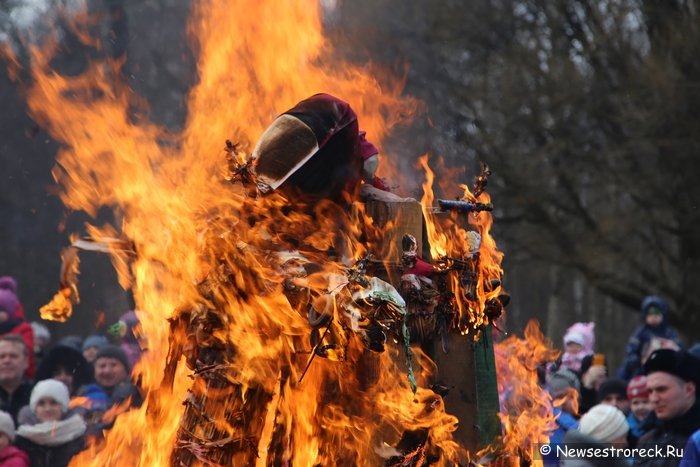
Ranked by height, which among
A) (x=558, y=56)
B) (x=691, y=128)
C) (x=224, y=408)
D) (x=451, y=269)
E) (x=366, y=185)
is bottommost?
(x=224, y=408)

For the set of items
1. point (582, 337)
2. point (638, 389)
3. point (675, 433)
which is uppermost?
point (582, 337)

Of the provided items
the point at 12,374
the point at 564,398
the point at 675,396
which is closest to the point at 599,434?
the point at 564,398

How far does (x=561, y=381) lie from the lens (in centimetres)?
836

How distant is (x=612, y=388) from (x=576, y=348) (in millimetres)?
1547

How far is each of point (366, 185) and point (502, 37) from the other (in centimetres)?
1405

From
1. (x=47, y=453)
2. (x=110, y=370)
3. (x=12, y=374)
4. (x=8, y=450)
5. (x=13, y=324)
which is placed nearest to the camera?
(x=8, y=450)

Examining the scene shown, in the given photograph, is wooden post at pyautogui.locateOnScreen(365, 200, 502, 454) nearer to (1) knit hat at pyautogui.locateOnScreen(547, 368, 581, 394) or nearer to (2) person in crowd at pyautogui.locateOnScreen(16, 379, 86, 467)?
(1) knit hat at pyautogui.locateOnScreen(547, 368, 581, 394)

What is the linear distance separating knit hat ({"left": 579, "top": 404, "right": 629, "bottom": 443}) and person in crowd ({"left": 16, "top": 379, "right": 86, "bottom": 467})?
138 inches

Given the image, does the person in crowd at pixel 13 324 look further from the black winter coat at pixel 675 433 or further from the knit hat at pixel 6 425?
the black winter coat at pixel 675 433

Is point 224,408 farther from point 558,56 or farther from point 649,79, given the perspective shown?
point 558,56

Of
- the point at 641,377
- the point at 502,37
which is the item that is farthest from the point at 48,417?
the point at 502,37

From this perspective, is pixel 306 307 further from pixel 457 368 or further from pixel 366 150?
pixel 366 150

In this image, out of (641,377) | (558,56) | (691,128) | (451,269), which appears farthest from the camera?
(558,56)

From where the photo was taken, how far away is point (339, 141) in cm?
498
